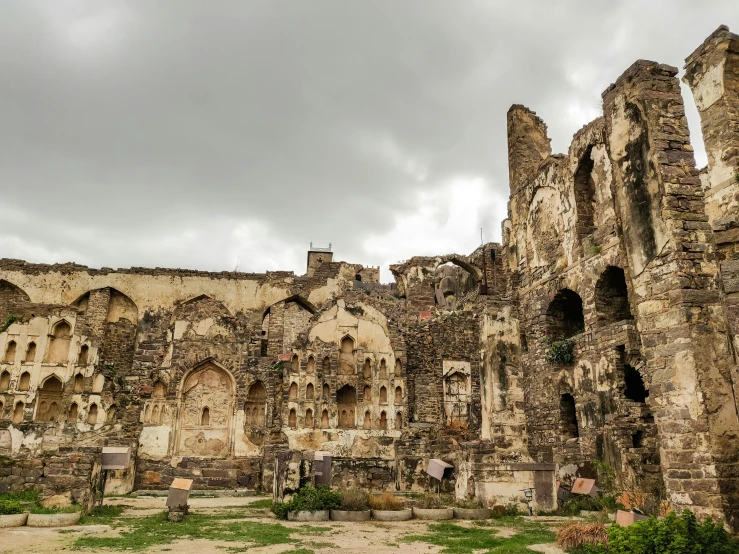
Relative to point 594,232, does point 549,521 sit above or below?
below

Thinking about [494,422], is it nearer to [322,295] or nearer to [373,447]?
[373,447]

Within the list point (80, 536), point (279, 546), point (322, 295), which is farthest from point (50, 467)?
point (322, 295)

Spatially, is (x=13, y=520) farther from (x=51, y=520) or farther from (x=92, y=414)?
(x=92, y=414)

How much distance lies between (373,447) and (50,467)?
31.9 feet

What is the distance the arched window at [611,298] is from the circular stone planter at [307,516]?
9611 millimetres

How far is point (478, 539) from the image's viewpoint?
905 cm

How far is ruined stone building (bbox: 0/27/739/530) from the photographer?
39.9 feet

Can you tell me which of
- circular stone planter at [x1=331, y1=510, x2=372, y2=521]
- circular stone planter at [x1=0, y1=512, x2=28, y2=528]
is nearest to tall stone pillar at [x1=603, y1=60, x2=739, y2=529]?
circular stone planter at [x1=331, y1=510, x2=372, y2=521]

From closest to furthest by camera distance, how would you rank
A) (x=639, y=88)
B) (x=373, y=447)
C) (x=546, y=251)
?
(x=639, y=88)
(x=373, y=447)
(x=546, y=251)

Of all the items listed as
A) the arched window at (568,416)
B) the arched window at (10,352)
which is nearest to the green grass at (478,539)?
the arched window at (568,416)

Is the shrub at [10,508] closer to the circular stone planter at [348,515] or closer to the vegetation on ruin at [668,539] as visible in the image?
the circular stone planter at [348,515]

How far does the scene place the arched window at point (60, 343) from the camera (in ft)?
66.7

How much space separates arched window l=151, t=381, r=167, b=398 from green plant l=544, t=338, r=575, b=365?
38.3 feet

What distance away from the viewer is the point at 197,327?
1944 centimetres
